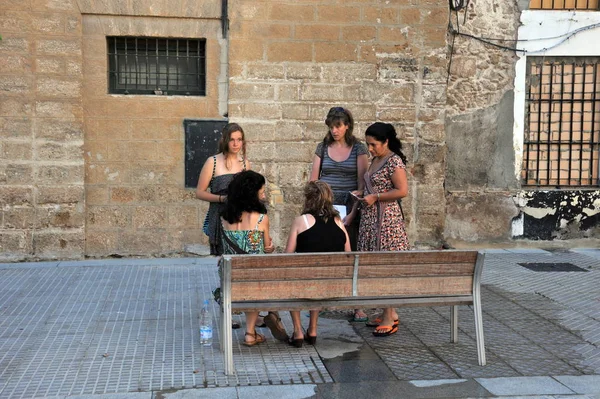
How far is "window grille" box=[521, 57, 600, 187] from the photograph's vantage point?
35.9 feet

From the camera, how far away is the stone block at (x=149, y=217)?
981cm

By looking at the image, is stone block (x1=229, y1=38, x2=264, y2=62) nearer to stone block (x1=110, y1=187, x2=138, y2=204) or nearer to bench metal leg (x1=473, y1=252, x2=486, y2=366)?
stone block (x1=110, y1=187, x2=138, y2=204)

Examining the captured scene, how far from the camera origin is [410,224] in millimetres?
10359

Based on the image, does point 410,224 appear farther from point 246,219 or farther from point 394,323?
point 246,219

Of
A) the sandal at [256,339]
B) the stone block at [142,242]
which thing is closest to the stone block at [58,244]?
the stone block at [142,242]

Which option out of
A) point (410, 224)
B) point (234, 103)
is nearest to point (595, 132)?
point (410, 224)

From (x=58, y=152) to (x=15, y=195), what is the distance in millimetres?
735

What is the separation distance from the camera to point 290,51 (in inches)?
392

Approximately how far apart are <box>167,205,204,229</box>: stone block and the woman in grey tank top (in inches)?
136

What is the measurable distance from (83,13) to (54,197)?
2.29 metres

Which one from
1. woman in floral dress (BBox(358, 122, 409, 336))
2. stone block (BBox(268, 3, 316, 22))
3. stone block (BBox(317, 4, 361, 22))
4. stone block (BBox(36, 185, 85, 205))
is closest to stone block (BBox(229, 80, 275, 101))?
stone block (BBox(268, 3, 316, 22))

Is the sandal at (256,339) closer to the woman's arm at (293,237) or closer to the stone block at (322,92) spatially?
the woman's arm at (293,237)

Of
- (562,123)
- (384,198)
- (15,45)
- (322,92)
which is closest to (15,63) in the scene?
(15,45)

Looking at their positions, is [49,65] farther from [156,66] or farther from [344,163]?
[344,163]
